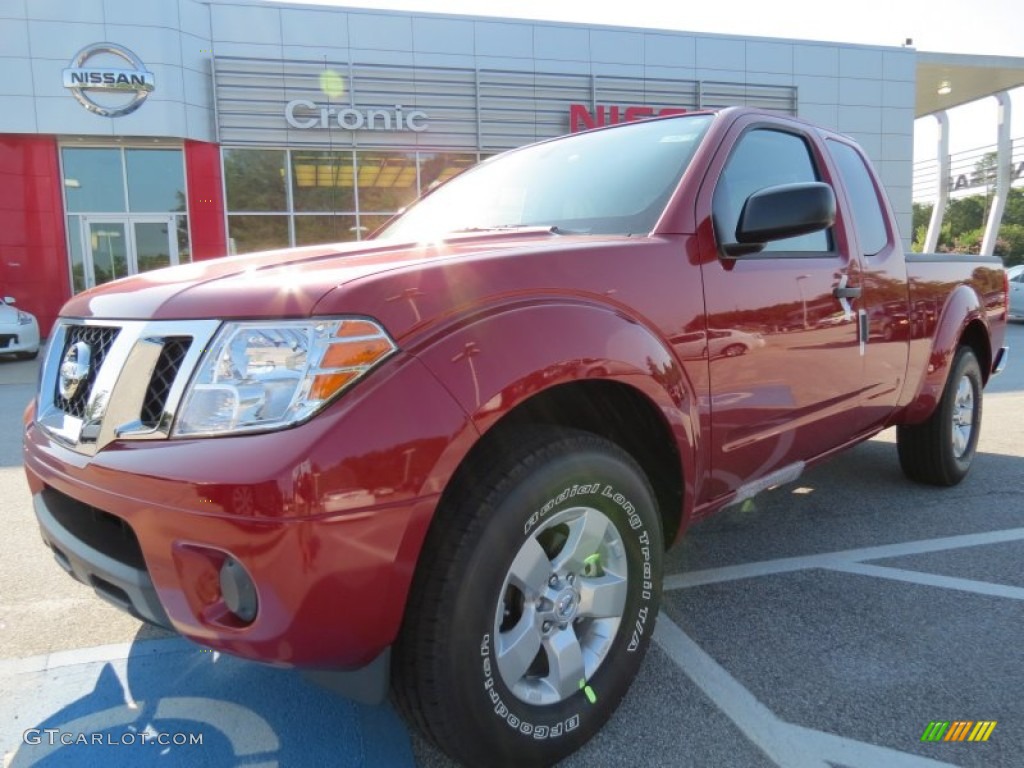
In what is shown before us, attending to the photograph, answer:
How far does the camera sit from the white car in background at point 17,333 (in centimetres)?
1168

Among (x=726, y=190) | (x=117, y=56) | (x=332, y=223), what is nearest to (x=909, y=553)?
(x=726, y=190)

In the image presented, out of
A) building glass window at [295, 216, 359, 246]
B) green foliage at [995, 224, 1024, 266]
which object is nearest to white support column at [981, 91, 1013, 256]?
building glass window at [295, 216, 359, 246]

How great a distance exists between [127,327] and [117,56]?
16452 millimetres

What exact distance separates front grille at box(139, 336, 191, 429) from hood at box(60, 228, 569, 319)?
0.22ft

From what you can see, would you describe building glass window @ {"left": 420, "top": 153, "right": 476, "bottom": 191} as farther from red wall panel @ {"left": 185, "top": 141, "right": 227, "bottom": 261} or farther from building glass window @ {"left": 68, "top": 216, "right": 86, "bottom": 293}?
building glass window @ {"left": 68, "top": 216, "right": 86, "bottom": 293}

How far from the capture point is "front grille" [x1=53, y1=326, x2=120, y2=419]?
1.86m

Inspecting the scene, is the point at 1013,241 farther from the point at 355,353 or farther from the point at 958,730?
the point at 355,353

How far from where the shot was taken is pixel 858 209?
3.49 metres

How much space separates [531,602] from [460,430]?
538 millimetres

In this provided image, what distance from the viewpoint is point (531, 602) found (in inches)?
73.7

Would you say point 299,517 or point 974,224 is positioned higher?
point 974,224

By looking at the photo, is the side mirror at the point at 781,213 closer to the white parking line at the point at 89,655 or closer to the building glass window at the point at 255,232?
the white parking line at the point at 89,655

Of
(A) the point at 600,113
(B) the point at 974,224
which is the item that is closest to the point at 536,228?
(A) the point at 600,113

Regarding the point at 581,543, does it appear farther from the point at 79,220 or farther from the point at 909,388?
the point at 79,220
